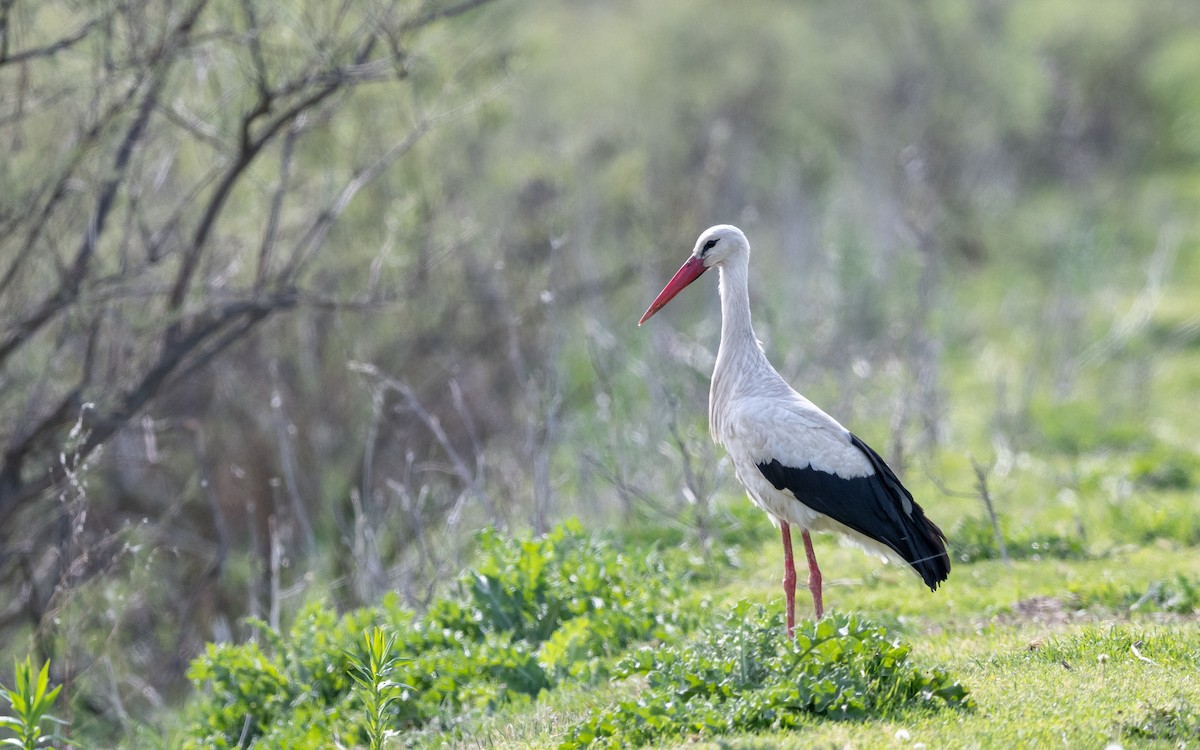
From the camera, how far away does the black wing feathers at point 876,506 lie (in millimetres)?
6043

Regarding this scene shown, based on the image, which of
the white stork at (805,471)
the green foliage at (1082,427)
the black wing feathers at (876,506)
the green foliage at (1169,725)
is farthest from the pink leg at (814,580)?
the green foliage at (1082,427)

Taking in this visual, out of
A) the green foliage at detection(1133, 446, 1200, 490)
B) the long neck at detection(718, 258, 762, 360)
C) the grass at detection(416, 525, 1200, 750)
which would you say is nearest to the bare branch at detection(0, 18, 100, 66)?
the long neck at detection(718, 258, 762, 360)

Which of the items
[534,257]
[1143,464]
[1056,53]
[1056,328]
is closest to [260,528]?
[534,257]

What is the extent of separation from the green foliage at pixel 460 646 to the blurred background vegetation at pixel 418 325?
70 centimetres

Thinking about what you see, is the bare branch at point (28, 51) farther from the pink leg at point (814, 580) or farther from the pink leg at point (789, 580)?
the pink leg at point (814, 580)

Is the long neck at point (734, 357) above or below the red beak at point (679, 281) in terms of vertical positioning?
below

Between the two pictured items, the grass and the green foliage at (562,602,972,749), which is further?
the green foliage at (562,602,972,749)

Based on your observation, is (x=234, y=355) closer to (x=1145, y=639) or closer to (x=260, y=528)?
(x=260, y=528)

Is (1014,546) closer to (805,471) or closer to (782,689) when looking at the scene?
(805,471)

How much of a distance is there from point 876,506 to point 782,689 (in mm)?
1524

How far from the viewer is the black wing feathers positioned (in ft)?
19.8

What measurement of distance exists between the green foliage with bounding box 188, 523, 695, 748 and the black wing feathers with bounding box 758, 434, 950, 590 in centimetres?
98

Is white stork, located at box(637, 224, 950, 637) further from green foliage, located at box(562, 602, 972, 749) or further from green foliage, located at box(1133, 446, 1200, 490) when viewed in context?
green foliage, located at box(1133, 446, 1200, 490)

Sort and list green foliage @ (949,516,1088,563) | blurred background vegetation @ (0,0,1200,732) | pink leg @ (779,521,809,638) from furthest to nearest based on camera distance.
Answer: blurred background vegetation @ (0,0,1200,732), green foliage @ (949,516,1088,563), pink leg @ (779,521,809,638)
